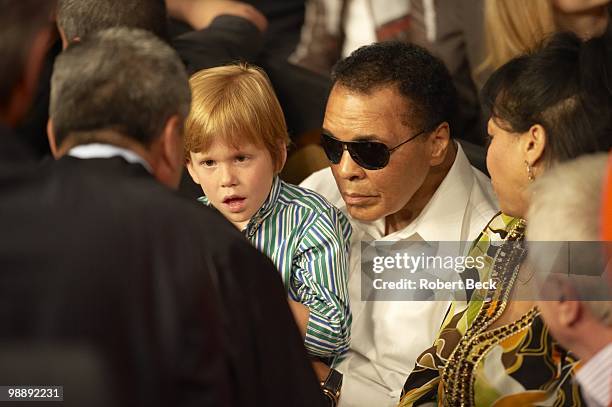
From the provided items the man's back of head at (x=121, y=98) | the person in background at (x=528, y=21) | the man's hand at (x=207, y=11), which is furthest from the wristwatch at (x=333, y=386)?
the man's hand at (x=207, y=11)

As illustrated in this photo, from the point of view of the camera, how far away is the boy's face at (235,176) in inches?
96.0

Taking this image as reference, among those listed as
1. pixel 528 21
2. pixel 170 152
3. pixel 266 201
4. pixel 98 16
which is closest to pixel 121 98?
pixel 170 152

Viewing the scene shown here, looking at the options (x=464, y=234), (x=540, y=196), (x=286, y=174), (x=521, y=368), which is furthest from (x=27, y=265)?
(x=286, y=174)

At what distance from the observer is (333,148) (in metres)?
2.56

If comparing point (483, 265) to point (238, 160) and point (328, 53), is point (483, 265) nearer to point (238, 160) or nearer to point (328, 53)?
point (238, 160)

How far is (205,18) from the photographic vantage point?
3.75 metres

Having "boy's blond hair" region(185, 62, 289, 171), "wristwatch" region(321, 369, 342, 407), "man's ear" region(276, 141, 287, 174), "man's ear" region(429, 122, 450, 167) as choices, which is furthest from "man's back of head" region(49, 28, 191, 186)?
"man's ear" region(429, 122, 450, 167)

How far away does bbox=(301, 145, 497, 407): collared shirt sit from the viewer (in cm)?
246

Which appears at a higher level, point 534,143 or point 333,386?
point 534,143

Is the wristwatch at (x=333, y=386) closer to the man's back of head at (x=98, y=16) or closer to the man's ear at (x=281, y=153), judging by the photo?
the man's ear at (x=281, y=153)

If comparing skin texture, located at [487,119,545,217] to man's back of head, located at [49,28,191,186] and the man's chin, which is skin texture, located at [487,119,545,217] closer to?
the man's chin

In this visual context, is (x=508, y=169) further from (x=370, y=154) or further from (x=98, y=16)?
(x=98, y=16)

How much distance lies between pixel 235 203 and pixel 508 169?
0.66 meters

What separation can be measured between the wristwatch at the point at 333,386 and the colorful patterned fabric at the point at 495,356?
0.57ft
